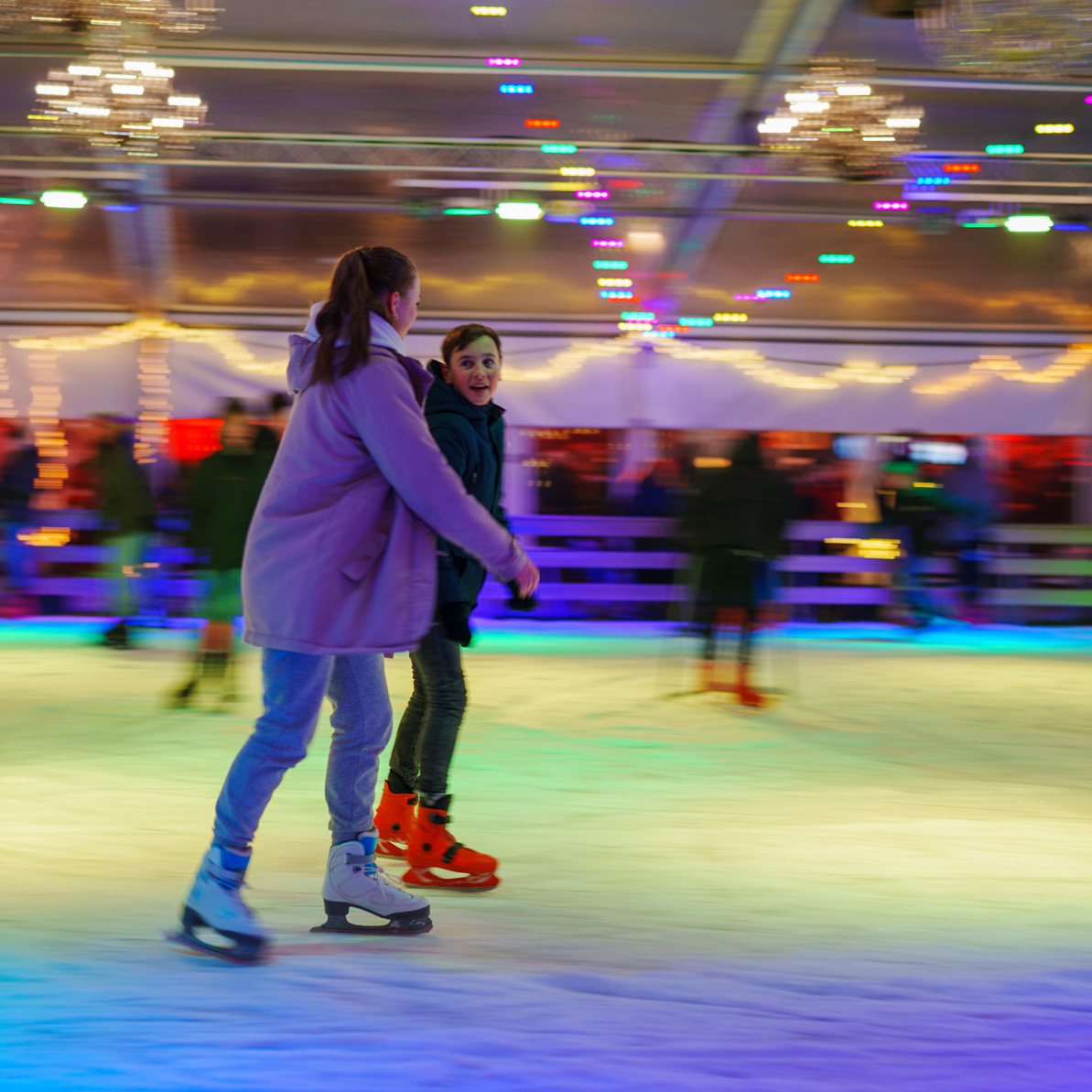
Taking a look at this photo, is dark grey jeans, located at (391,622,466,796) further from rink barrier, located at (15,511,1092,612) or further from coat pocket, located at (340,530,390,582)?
rink barrier, located at (15,511,1092,612)

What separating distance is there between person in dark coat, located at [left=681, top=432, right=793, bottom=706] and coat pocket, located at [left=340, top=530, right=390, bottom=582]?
452cm

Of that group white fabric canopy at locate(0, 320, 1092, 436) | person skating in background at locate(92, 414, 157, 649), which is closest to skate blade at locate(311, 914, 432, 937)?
person skating in background at locate(92, 414, 157, 649)

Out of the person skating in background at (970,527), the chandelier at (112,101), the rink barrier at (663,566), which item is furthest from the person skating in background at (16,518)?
the person skating in background at (970,527)

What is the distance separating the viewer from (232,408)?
6.22 m

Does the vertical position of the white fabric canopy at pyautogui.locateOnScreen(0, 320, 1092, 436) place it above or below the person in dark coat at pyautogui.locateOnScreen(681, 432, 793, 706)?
above

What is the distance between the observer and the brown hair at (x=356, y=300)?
92.9 inches

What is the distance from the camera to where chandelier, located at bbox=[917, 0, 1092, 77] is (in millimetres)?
4898

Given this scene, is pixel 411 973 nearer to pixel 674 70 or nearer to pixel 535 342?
pixel 674 70

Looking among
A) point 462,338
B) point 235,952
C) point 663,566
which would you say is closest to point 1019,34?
point 462,338

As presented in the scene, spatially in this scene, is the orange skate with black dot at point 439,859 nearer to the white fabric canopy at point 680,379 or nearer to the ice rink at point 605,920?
the ice rink at point 605,920

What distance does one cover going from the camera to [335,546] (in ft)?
7.64

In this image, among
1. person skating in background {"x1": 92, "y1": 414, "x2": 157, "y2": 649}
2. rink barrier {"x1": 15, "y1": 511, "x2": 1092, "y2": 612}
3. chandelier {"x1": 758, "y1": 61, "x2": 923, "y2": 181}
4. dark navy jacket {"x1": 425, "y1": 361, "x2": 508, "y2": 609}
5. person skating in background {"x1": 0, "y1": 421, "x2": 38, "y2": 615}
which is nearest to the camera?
dark navy jacket {"x1": 425, "y1": 361, "x2": 508, "y2": 609}

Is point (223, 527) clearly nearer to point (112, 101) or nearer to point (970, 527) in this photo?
point (112, 101)

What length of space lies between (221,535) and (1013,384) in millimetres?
9109
